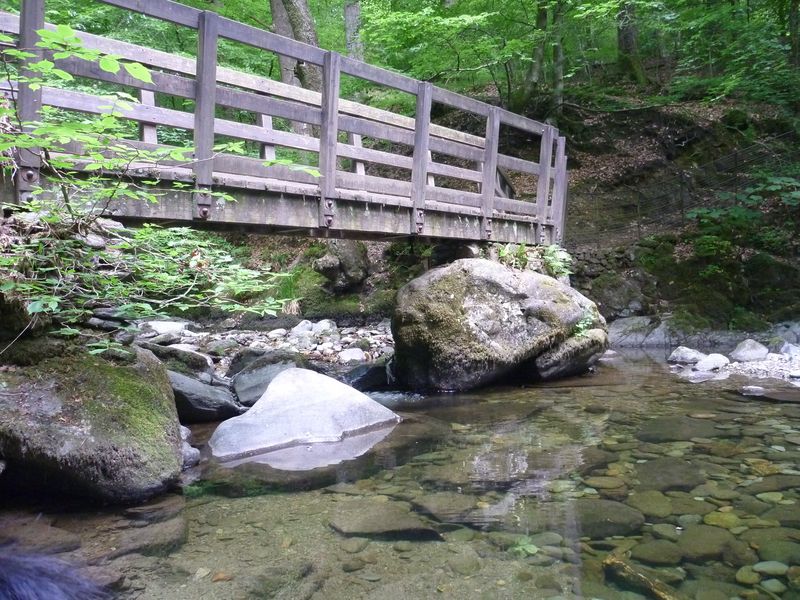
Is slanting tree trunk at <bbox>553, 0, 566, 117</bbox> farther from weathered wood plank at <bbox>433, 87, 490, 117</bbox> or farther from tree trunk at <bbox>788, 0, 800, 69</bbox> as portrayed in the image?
weathered wood plank at <bbox>433, 87, 490, 117</bbox>

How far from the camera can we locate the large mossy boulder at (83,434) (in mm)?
3547

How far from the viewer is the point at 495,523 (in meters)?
3.46

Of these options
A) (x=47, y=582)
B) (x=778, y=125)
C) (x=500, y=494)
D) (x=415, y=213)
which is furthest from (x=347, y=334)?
(x=778, y=125)

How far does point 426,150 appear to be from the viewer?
7.56 meters

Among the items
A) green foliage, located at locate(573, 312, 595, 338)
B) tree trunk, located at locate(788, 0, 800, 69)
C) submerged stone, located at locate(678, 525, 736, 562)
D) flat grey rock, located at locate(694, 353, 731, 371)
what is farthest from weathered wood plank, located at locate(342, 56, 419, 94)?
tree trunk, located at locate(788, 0, 800, 69)

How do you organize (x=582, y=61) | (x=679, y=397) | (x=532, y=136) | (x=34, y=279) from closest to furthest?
(x=34, y=279) → (x=679, y=397) → (x=532, y=136) → (x=582, y=61)

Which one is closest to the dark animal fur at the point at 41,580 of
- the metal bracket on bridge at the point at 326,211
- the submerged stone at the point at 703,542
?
the submerged stone at the point at 703,542

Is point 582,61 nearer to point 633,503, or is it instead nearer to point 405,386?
point 405,386

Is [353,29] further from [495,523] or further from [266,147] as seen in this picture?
[495,523]

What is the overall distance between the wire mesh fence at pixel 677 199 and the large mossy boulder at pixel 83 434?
11224mm

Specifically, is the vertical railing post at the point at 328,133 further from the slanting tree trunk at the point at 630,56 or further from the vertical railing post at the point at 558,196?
the slanting tree trunk at the point at 630,56

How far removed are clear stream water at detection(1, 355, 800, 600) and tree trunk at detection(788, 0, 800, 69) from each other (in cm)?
1182

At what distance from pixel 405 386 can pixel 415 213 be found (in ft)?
7.67

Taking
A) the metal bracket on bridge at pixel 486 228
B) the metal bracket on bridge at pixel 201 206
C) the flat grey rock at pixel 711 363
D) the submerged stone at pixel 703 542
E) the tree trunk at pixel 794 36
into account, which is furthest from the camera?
the tree trunk at pixel 794 36
